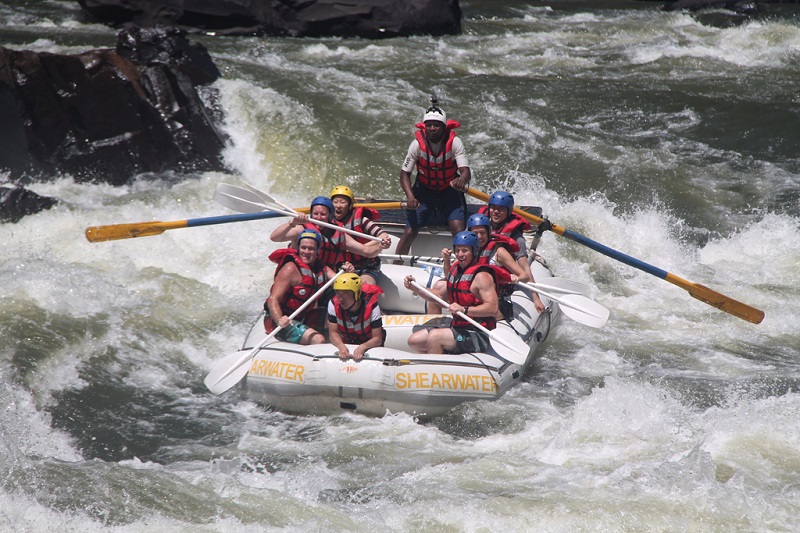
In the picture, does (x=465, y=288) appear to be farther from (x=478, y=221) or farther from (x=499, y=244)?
(x=499, y=244)

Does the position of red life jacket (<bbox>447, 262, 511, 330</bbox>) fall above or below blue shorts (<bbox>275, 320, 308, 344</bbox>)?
above

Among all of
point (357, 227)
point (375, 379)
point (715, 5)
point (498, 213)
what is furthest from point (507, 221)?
point (715, 5)

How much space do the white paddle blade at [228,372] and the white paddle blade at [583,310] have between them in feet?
8.03

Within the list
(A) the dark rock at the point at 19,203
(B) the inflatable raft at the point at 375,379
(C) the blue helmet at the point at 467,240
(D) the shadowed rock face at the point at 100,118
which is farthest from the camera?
(D) the shadowed rock face at the point at 100,118

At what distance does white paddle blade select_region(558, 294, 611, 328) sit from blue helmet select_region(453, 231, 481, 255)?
976 millimetres

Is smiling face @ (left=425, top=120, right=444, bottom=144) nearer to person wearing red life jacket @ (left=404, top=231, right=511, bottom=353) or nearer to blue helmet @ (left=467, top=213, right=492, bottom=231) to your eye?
blue helmet @ (left=467, top=213, right=492, bottom=231)

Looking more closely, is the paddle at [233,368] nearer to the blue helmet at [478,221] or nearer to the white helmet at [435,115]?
the blue helmet at [478,221]

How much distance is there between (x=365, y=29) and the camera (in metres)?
15.2

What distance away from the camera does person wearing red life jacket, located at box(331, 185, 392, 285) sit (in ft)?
22.7

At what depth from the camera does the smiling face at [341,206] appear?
274 inches

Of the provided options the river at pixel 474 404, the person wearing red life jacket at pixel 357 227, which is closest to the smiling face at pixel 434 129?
the person wearing red life jacket at pixel 357 227

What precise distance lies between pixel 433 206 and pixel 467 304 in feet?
4.86

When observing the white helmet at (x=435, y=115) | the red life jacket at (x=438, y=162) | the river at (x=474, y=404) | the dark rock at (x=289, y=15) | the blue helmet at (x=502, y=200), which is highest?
the dark rock at (x=289, y=15)

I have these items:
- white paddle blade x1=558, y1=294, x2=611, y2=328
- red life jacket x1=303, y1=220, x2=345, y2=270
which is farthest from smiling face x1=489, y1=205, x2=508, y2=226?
red life jacket x1=303, y1=220, x2=345, y2=270
